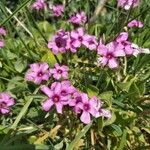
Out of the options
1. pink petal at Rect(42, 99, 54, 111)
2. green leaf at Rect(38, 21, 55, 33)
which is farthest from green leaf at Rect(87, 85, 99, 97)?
green leaf at Rect(38, 21, 55, 33)

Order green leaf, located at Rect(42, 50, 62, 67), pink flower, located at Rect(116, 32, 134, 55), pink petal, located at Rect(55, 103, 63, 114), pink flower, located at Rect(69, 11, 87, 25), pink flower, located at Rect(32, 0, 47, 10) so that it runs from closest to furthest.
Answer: pink petal, located at Rect(55, 103, 63, 114) → pink flower, located at Rect(116, 32, 134, 55) → green leaf, located at Rect(42, 50, 62, 67) → pink flower, located at Rect(69, 11, 87, 25) → pink flower, located at Rect(32, 0, 47, 10)

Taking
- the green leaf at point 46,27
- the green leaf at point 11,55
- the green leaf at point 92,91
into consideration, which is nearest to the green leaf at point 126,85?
the green leaf at point 92,91

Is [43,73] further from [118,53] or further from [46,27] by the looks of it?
[46,27]

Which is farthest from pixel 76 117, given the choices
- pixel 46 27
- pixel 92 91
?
pixel 46 27

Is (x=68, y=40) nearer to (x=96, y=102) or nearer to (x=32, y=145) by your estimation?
(x=96, y=102)

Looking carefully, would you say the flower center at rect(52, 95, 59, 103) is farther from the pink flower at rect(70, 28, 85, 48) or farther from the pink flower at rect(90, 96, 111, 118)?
the pink flower at rect(70, 28, 85, 48)
